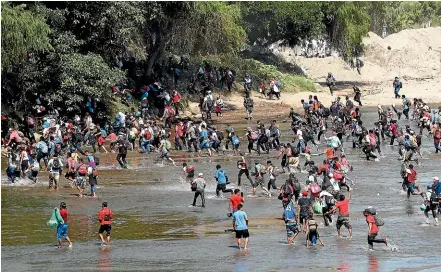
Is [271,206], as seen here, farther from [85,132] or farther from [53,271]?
[85,132]

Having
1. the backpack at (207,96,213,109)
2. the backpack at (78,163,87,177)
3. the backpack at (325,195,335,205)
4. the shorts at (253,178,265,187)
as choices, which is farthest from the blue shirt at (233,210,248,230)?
the backpack at (207,96,213,109)

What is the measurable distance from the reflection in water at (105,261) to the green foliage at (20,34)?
18.6 meters

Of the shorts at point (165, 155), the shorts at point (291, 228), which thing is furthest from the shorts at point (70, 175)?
the shorts at point (291, 228)

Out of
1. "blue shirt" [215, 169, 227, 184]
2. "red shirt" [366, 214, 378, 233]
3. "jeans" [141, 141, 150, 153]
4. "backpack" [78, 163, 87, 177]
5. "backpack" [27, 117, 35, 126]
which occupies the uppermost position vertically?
"backpack" [27, 117, 35, 126]

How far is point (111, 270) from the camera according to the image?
22797 mm

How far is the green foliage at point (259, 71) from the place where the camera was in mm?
62062

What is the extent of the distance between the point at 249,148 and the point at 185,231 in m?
14.5

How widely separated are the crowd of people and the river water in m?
0.50

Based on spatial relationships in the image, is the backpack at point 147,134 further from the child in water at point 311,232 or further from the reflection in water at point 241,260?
the reflection in water at point 241,260

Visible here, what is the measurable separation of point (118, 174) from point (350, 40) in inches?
1358

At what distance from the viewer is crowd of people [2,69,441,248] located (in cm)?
2762

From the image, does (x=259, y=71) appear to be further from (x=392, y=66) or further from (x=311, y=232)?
(x=311, y=232)

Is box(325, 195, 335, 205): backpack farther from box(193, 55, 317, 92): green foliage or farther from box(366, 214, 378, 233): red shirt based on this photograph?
box(193, 55, 317, 92): green foliage

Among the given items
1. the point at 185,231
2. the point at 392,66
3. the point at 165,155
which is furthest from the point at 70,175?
the point at 392,66
